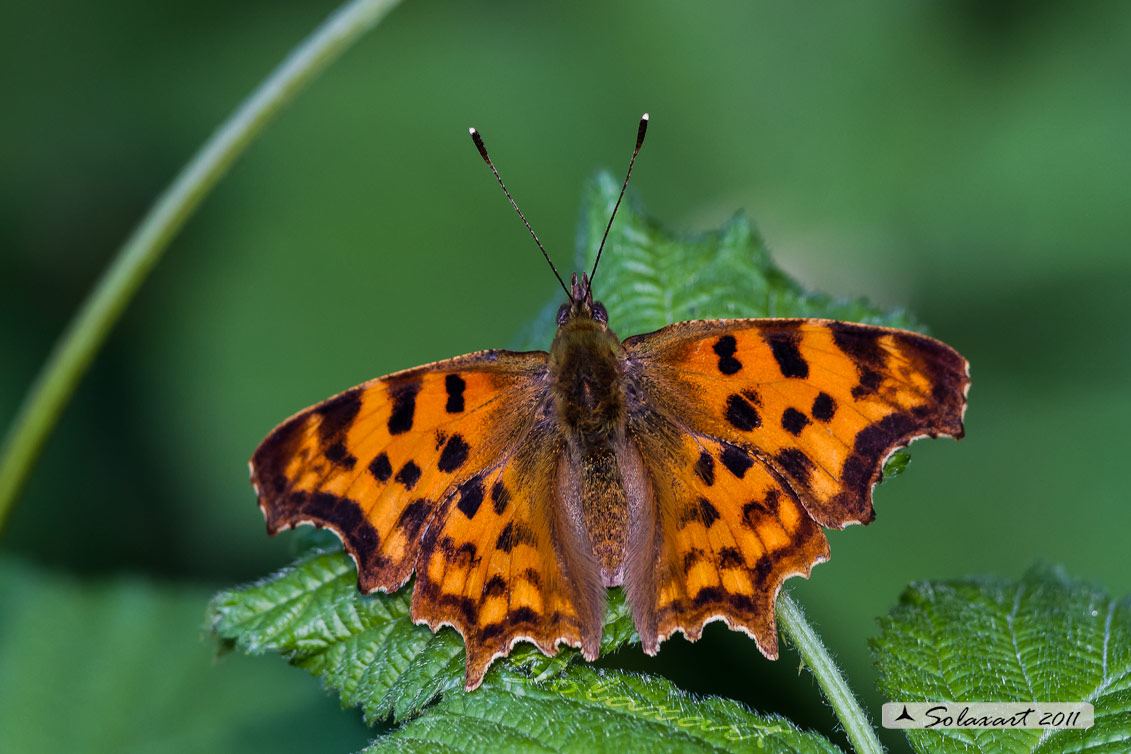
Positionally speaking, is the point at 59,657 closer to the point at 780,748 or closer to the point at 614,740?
the point at 614,740

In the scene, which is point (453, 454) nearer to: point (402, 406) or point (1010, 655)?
point (402, 406)

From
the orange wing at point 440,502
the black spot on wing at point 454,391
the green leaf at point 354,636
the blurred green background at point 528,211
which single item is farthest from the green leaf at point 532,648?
the blurred green background at point 528,211

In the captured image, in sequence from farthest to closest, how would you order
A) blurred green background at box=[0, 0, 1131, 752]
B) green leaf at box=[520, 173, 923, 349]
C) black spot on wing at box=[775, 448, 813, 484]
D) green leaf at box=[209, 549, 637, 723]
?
blurred green background at box=[0, 0, 1131, 752] → green leaf at box=[520, 173, 923, 349] → black spot on wing at box=[775, 448, 813, 484] → green leaf at box=[209, 549, 637, 723]

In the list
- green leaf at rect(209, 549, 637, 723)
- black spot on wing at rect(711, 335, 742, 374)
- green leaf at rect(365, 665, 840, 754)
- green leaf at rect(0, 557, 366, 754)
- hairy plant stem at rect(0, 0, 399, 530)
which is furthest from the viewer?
green leaf at rect(0, 557, 366, 754)

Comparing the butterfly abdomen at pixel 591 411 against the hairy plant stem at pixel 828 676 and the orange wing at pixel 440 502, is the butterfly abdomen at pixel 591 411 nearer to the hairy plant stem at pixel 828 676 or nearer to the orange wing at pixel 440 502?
the orange wing at pixel 440 502

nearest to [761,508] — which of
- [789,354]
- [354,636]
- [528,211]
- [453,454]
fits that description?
[789,354]

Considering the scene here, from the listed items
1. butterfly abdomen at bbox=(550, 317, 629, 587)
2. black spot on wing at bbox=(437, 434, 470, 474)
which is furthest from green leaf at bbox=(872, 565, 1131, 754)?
Answer: black spot on wing at bbox=(437, 434, 470, 474)

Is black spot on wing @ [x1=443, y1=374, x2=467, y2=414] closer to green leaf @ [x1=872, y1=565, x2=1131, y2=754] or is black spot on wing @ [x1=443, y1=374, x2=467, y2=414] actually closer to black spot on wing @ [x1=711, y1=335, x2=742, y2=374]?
black spot on wing @ [x1=711, y1=335, x2=742, y2=374]
